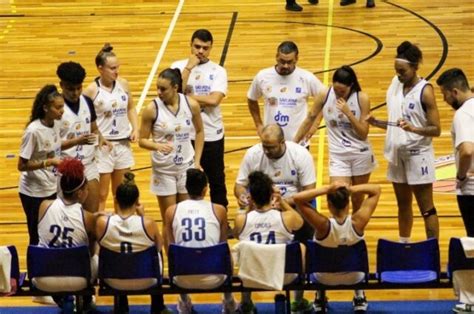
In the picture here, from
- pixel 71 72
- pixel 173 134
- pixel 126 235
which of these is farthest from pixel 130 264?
pixel 71 72

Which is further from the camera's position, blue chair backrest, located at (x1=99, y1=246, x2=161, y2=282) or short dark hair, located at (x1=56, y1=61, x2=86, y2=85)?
short dark hair, located at (x1=56, y1=61, x2=86, y2=85)

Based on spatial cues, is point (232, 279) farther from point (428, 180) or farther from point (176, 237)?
point (428, 180)

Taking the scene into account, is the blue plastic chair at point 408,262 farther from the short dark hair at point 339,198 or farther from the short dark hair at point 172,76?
the short dark hair at point 172,76

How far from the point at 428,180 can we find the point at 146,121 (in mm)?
2415

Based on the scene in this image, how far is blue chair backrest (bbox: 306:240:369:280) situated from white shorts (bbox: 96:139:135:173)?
2.53 m

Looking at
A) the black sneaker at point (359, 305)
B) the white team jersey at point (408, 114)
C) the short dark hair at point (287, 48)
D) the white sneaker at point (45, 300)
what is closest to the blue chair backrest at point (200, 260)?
the black sneaker at point (359, 305)

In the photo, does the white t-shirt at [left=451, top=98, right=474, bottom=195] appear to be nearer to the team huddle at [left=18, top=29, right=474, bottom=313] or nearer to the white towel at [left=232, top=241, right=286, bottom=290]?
the team huddle at [left=18, top=29, right=474, bottom=313]

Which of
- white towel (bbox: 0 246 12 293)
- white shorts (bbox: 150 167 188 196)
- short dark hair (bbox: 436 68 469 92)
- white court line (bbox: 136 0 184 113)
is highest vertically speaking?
white court line (bbox: 136 0 184 113)

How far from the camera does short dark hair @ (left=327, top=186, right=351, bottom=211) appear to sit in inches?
306

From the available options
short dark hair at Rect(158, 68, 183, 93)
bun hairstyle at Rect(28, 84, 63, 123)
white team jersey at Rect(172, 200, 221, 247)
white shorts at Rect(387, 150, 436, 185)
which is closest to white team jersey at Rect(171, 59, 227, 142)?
short dark hair at Rect(158, 68, 183, 93)

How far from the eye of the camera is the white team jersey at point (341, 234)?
7883 millimetres

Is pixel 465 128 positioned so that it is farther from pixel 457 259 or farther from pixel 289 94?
pixel 289 94

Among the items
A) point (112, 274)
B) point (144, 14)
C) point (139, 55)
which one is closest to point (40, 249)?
point (112, 274)

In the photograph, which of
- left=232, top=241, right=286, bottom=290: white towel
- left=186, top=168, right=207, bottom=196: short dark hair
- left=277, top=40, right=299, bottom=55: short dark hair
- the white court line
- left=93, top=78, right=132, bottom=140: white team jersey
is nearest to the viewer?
left=232, top=241, right=286, bottom=290: white towel
